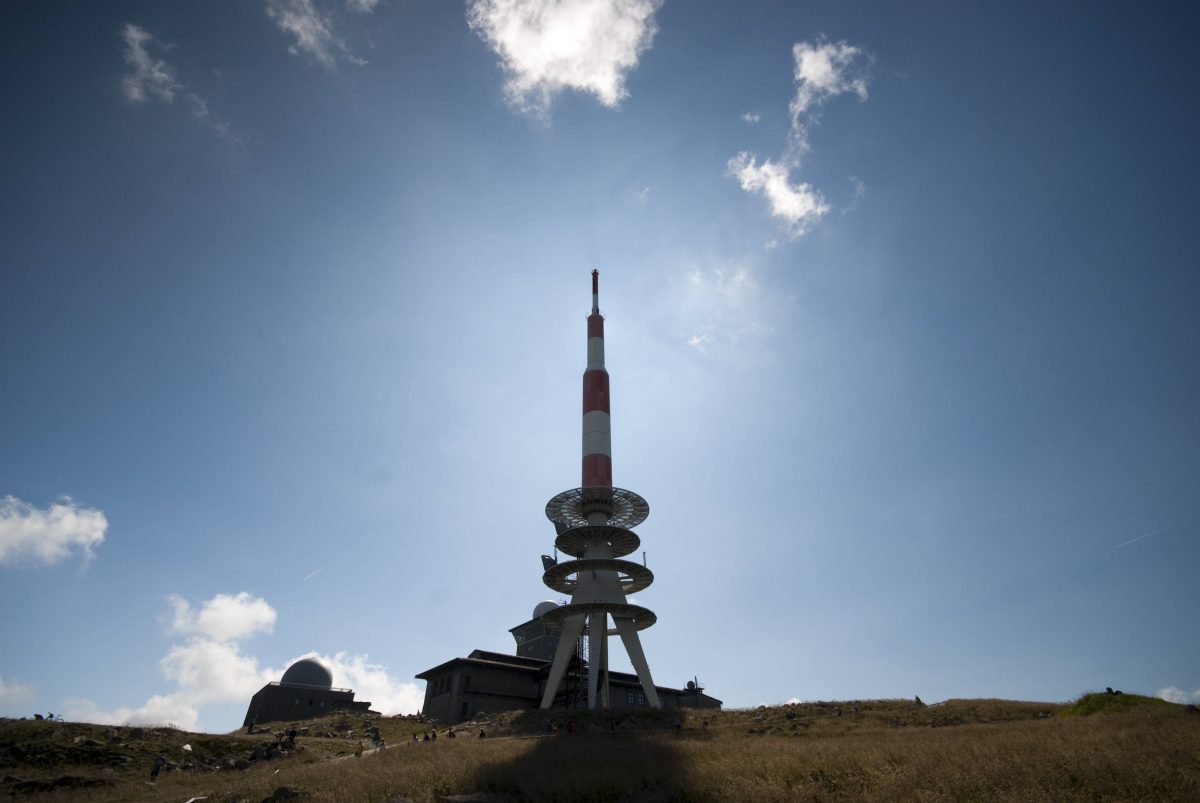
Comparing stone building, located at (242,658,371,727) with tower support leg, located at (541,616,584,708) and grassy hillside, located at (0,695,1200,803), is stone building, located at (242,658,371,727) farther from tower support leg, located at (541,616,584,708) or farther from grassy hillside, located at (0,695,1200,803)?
grassy hillside, located at (0,695,1200,803)

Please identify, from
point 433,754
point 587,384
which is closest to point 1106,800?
point 433,754

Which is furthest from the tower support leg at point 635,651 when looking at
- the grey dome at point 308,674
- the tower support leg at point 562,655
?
the grey dome at point 308,674

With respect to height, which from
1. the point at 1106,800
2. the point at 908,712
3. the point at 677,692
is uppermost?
the point at 677,692

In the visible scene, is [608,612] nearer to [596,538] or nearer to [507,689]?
[596,538]

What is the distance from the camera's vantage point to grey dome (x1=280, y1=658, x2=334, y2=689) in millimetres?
67750

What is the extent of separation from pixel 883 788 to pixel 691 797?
4.66 m

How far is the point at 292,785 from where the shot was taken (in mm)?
21672

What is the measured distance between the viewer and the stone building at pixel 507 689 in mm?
56469

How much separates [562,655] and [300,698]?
99.6 ft

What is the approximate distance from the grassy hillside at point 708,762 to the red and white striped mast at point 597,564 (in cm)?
1274

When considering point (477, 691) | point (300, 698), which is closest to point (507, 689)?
point (477, 691)

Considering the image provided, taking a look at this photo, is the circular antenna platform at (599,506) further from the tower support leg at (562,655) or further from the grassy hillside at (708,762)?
the grassy hillside at (708,762)

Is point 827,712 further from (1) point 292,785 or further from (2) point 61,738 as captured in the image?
(2) point 61,738

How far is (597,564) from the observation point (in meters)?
53.5
